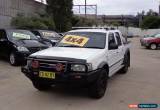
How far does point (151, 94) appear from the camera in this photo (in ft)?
24.7

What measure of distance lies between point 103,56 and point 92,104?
136 cm

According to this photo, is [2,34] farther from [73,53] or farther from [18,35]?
[73,53]

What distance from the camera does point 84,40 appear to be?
8.11 meters

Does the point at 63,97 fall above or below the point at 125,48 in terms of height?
below

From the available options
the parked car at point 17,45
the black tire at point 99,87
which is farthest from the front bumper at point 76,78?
the parked car at point 17,45

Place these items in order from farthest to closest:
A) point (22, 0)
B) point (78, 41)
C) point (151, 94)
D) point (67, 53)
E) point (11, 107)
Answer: point (22, 0) < point (78, 41) < point (151, 94) < point (67, 53) < point (11, 107)

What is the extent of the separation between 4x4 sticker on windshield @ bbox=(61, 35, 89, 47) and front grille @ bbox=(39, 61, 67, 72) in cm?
144

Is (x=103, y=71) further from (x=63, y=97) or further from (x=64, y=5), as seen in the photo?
(x=64, y=5)

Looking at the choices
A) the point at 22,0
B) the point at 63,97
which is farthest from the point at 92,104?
the point at 22,0

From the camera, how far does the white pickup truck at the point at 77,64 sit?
6492 mm

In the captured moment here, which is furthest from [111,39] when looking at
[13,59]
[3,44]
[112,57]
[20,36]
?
[3,44]

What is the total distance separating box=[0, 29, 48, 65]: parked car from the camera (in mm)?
11828

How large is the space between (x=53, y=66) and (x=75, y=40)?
175cm

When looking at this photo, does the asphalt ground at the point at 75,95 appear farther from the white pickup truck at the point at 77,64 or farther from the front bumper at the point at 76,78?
the front bumper at the point at 76,78
